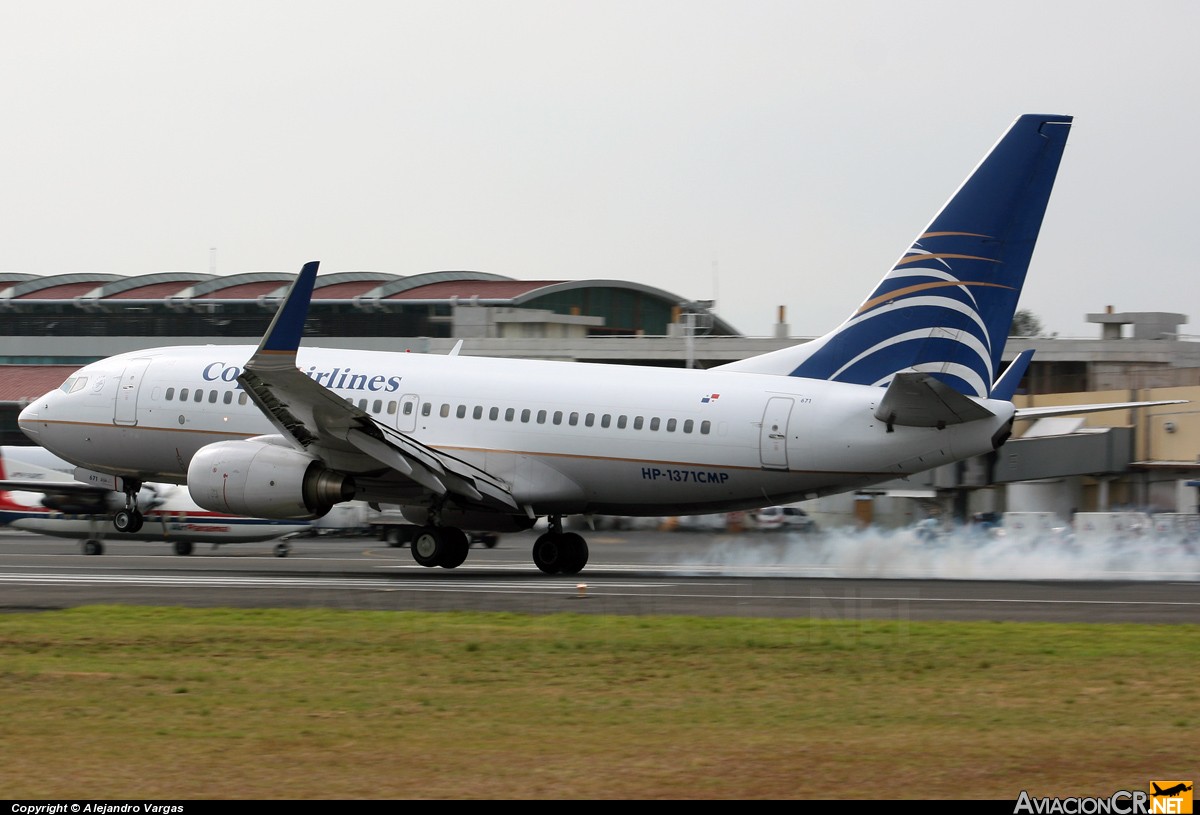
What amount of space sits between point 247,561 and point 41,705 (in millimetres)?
24964

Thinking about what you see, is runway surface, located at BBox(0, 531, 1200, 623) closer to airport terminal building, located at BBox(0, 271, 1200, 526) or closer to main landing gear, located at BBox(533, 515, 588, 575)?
main landing gear, located at BBox(533, 515, 588, 575)

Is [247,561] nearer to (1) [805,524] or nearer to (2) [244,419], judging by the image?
(2) [244,419]

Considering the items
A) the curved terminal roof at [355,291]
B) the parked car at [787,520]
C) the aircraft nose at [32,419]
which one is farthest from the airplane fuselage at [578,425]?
the curved terminal roof at [355,291]

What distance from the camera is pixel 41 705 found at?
42.4ft

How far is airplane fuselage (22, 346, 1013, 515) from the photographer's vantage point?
27.1m

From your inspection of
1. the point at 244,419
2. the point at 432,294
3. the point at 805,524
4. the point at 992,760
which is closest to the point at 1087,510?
the point at 805,524

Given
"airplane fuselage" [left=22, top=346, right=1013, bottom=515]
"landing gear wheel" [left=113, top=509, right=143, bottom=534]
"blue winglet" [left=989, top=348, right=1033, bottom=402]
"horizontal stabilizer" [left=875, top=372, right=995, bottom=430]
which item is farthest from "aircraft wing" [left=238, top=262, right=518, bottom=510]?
"blue winglet" [left=989, top=348, right=1033, bottom=402]

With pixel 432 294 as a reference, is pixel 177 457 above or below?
below

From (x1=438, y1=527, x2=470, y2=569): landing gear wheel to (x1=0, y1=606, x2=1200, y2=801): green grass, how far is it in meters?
9.85

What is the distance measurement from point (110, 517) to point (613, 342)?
3199 cm

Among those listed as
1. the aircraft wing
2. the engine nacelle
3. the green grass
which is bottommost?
the green grass

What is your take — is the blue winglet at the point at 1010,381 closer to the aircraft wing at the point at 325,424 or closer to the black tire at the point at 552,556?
the black tire at the point at 552,556

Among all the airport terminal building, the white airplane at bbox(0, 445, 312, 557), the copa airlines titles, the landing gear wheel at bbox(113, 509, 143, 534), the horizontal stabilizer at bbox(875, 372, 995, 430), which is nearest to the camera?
the horizontal stabilizer at bbox(875, 372, 995, 430)

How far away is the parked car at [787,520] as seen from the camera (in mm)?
42638
